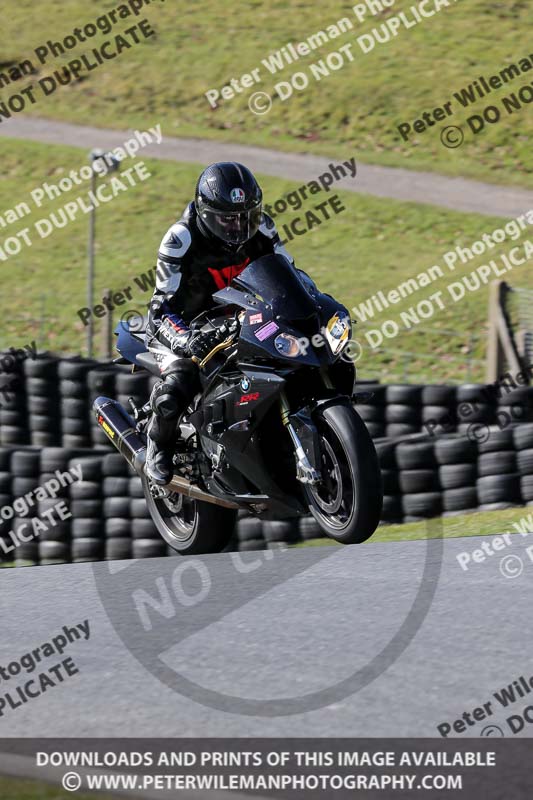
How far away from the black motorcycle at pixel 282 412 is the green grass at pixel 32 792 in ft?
7.13

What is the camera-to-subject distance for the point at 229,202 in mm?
6875

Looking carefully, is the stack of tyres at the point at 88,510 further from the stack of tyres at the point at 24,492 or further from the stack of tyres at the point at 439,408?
the stack of tyres at the point at 439,408

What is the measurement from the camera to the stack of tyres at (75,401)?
43.2 feet

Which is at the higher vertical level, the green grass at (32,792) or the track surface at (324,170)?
the track surface at (324,170)

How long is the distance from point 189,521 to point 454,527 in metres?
2.42

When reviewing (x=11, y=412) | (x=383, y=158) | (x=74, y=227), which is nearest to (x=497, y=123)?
(x=383, y=158)

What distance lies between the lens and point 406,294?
21.0 metres
